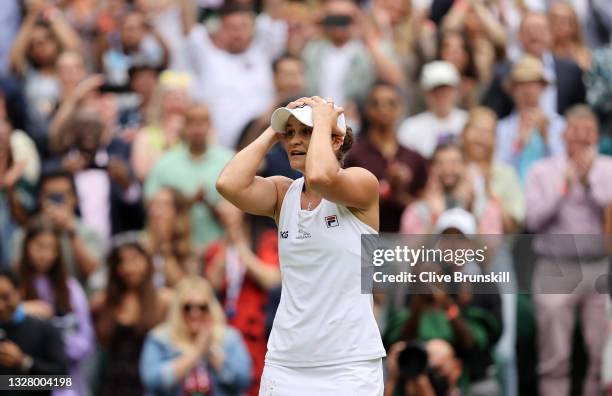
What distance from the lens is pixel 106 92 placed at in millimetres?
9891

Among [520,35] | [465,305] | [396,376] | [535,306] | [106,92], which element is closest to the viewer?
[396,376]

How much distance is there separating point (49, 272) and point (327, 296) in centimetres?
426

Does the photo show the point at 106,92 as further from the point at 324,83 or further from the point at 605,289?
the point at 605,289

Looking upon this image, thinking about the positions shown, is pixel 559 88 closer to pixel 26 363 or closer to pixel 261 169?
pixel 261 169

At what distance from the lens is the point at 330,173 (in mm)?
4863

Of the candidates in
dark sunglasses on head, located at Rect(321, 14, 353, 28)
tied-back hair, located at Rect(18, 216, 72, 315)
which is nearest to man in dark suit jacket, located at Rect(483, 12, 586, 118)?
dark sunglasses on head, located at Rect(321, 14, 353, 28)

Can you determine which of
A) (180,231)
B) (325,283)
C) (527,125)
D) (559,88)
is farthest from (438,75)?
(325,283)

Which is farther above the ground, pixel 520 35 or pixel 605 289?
pixel 520 35

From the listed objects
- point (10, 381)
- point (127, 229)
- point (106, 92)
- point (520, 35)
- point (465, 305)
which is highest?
point (520, 35)

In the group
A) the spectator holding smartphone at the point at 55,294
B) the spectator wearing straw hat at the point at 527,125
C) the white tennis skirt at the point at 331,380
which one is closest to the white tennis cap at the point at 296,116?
the white tennis skirt at the point at 331,380

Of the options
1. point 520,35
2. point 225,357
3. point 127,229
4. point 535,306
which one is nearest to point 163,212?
point 127,229

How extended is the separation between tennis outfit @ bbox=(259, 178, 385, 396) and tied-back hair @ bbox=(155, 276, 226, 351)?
344cm

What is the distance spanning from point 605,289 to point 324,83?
2.90 meters

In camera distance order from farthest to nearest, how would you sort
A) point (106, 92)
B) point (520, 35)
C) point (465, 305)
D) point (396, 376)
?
point (520, 35), point (106, 92), point (465, 305), point (396, 376)
